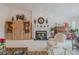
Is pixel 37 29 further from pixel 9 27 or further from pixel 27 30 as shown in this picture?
pixel 9 27

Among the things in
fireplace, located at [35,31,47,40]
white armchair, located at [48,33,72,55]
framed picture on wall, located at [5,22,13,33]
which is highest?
framed picture on wall, located at [5,22,13,33]

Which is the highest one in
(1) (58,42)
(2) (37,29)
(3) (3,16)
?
(3) (3,16)

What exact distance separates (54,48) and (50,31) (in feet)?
0.46

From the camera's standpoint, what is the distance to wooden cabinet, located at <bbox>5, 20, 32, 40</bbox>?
149 cm

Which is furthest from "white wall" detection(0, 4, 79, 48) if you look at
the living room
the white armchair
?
the white armchair

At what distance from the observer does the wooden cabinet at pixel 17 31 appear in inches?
58.6

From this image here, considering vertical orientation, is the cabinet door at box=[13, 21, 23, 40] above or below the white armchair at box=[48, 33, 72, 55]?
above

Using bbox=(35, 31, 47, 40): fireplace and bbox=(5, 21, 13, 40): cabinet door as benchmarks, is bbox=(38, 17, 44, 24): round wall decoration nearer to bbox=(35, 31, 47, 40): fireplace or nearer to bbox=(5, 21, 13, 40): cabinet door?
bbox=(35, 31, 47, 40): fireplace

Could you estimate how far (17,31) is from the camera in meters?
1.49

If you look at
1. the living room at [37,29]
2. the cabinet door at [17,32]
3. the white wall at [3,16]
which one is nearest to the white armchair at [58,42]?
the living room at [37,29]

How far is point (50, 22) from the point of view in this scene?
1498 millimetres

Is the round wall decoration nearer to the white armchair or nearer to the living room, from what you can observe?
the living room

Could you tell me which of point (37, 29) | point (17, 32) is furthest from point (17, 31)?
point (37, 29)
